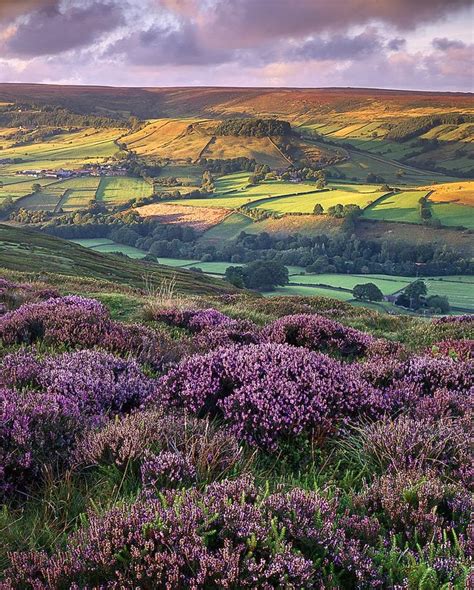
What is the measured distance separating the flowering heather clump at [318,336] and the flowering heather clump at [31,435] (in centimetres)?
480

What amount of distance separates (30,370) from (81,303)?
15.3 ft

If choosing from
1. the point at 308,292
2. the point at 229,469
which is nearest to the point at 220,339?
the point at 229,469

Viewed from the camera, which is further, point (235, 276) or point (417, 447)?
point (235, 276)

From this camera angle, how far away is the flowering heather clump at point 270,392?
4.87 m

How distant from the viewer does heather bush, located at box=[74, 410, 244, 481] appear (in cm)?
391

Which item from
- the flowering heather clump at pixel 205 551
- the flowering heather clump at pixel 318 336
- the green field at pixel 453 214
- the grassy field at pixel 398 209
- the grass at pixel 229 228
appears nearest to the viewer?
the flowering heather clump at pixel 205 551

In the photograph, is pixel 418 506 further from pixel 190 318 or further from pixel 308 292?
pixel 308 292

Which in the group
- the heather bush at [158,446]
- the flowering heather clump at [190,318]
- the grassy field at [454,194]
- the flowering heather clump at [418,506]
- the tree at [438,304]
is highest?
the heather bush at [158,446]

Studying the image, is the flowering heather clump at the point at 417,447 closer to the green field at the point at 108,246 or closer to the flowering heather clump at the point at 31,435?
the flowering heather clump at the point at 31,435

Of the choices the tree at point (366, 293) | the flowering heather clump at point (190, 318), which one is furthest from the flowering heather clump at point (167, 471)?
the tree at point (366, 293)

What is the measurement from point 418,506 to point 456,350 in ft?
19.7

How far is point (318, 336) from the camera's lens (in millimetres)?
9320

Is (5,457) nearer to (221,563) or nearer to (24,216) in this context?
(221,563)

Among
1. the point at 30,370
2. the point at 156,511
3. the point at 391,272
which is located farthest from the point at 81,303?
the point at 391,272
